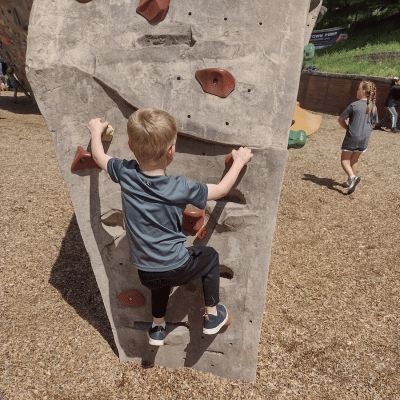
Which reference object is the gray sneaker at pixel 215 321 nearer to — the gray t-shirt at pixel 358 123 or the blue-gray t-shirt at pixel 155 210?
the blue-gray t-shirt at pixel 155 210

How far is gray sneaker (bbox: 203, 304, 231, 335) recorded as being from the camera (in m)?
2.23

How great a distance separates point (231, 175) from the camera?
1.97 metres

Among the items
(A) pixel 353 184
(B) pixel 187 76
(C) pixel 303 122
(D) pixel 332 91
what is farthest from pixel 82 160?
(D) pixel 332 91

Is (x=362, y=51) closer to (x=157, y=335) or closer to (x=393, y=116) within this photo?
(x=393, y=116)

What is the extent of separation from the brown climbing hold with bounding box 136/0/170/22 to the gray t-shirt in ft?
14.5

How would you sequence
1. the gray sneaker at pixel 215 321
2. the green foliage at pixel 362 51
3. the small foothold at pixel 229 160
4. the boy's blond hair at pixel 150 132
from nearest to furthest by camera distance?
the boy's blond hair at pixel 150 132 → the small foothold at pixel 229 160 → the gray sneaker at pixel 215 321 → the green foliage at pixel 362 51

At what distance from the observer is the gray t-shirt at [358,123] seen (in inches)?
228

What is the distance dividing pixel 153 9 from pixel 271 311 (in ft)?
9.07

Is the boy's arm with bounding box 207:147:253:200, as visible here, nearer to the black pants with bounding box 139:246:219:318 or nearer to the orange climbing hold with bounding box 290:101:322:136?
the black pants with bounding box 139:246:219:318

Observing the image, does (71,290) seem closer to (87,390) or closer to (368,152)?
(87,390)

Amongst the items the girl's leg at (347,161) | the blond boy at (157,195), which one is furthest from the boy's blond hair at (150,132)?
the girl's leg at (347,161)

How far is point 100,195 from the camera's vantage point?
92.1 inches

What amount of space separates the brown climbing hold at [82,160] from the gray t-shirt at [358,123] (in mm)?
4709

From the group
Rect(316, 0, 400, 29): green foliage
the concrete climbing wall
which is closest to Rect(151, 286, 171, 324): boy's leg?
the concrete climbing wall
